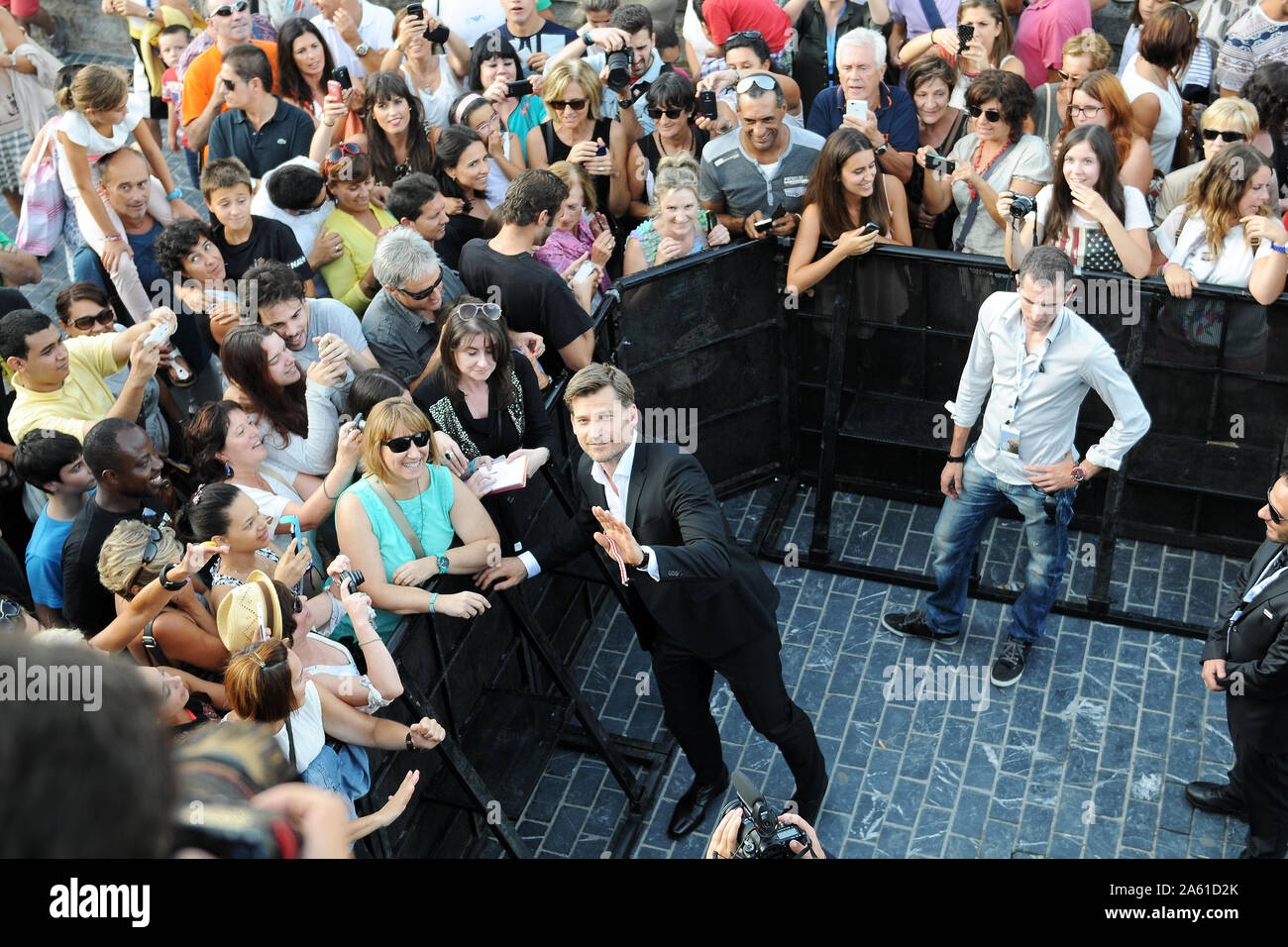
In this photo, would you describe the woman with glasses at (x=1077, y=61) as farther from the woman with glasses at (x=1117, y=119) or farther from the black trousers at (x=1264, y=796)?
the black trousers at (x=1264, y=796)

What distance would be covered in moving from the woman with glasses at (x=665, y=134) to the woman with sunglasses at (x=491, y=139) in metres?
0.74

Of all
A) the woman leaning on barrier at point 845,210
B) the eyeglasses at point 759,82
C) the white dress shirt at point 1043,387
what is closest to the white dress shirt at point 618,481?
the white dress shirt at point 1043,387

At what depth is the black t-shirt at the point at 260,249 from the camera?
6.84 metres

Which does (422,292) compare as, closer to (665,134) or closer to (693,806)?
(665,134)

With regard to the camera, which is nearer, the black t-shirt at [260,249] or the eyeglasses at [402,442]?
the eyeglasses at [402,442]

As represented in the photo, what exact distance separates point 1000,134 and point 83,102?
5.17 metres

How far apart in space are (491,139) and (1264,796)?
17.9 ft

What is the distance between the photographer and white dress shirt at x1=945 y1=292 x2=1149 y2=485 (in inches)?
235

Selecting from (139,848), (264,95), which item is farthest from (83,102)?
(139,848)

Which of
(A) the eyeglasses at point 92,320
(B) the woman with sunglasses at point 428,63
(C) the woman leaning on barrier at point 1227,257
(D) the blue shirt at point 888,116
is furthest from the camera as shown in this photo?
(B) the woman with sunglasses at point 428,63

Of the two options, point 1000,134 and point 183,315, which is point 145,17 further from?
point 1000,134

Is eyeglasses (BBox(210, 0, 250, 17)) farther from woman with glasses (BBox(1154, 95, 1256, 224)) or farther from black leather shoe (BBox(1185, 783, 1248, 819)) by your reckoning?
black leather shoe (BBox(1185, 783, 1248, 819))

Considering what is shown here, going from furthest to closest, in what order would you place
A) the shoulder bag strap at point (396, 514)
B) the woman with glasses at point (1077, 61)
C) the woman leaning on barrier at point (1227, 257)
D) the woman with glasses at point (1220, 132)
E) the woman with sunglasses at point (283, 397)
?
the woman with glasses at point (1077, 61), the woman with glasses at point (1220, 132), the woman leaning on barrier at point (1227, 257), the woman with sunglasses at point (283, 397), the shoulder bag strap at point (396, 514)
